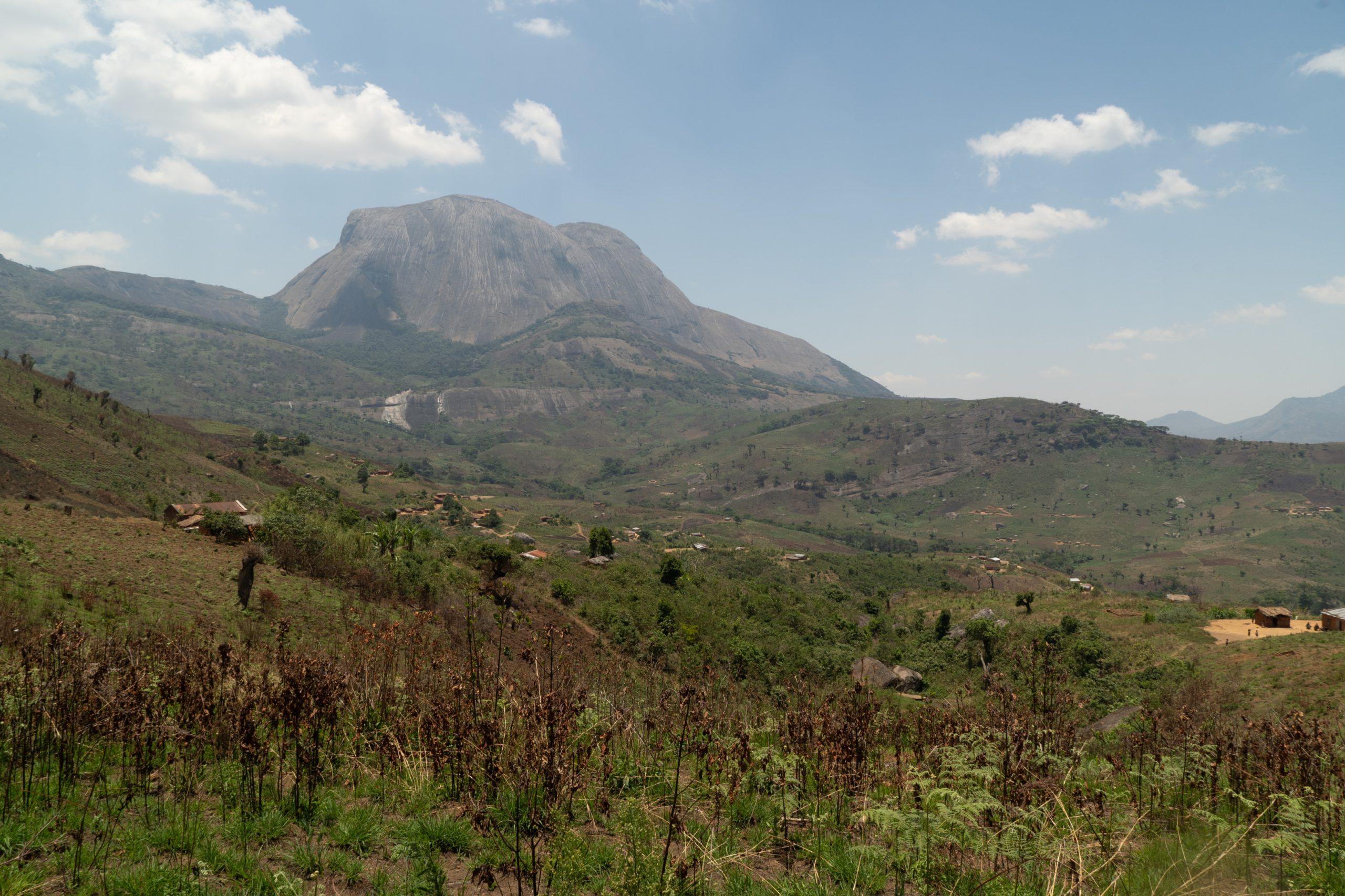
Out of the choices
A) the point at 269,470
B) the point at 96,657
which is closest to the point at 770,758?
the point at 96,657

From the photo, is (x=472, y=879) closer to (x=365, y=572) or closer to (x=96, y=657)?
(x=96, y=657)

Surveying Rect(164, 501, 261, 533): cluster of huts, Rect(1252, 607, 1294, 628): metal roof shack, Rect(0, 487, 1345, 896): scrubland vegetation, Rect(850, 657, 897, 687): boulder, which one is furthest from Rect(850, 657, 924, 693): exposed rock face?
Rect(164, 501, 261, 533): cluster of huts

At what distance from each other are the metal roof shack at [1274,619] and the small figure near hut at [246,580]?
1800 inches

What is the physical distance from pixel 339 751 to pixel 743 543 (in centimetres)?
12322

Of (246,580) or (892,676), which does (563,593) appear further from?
(246,580)

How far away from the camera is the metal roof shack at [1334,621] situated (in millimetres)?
32562

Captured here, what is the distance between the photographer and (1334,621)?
33.0 meters

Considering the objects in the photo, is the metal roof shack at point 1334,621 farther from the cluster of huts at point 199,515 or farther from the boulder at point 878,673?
the cluster of huts at point 199,515

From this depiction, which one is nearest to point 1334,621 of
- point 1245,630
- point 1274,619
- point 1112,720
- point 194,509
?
point 1274,619

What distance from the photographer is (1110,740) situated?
13.2m

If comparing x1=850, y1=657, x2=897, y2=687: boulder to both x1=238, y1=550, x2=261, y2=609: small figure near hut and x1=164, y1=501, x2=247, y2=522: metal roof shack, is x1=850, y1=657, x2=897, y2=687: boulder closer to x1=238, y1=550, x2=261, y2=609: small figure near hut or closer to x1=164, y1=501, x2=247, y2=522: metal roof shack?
x1=238, y1=550, x2=261, y2=609: small figure near hut

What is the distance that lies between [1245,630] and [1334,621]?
498 centimetres

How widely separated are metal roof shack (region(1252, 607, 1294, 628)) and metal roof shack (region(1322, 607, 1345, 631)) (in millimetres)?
1324

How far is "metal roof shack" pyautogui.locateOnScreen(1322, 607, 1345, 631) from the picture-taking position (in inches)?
1282
